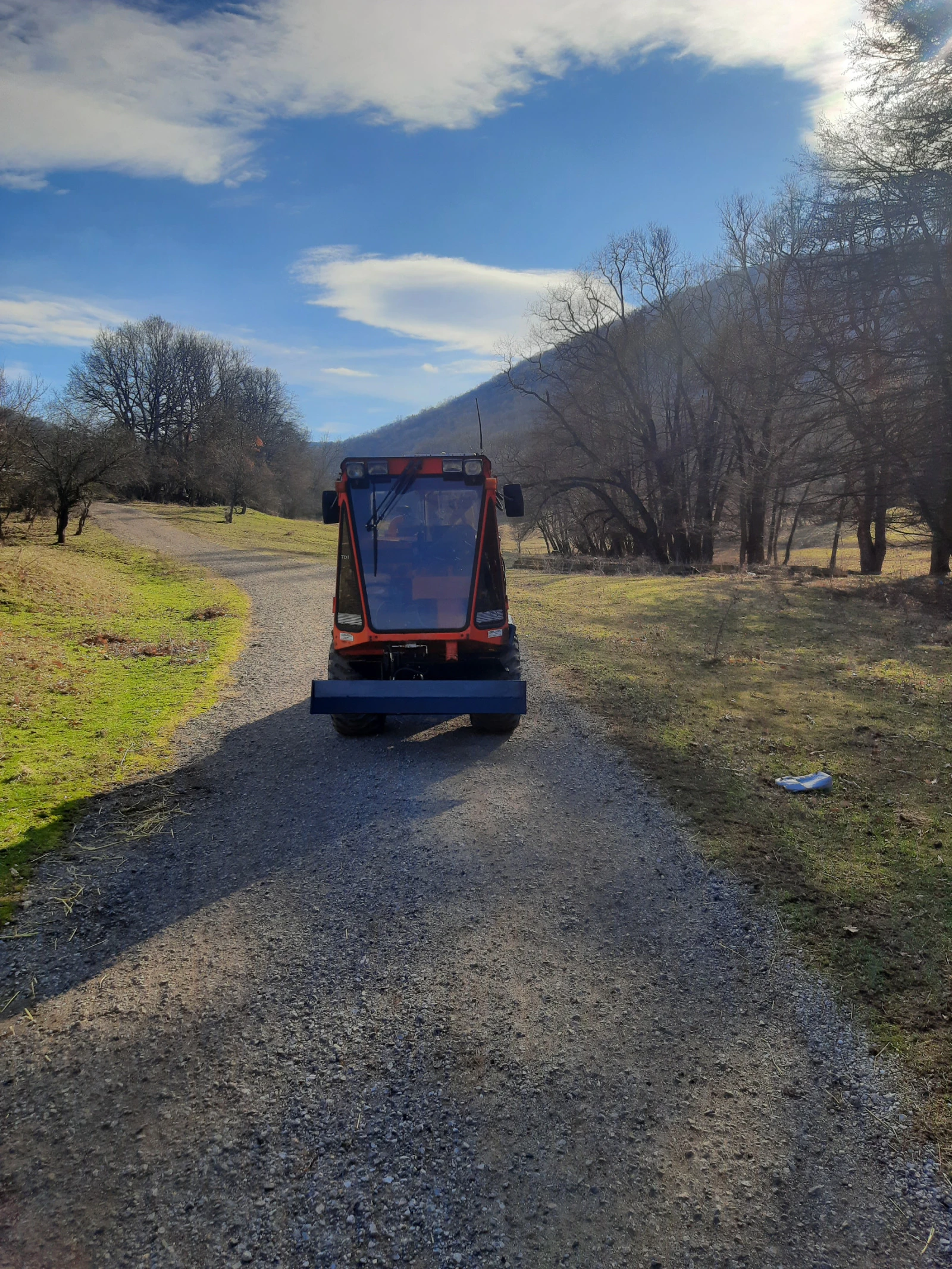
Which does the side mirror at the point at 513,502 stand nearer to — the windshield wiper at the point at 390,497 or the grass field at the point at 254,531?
the windshield wiper at the point at 390,497

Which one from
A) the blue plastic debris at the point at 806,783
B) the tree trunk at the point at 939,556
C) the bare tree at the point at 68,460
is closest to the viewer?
the blue plastic debris at the point at 806,783

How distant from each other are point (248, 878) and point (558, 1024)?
91.7 inches

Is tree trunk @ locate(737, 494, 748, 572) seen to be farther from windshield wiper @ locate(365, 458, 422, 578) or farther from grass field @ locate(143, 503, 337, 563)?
windshield wiper @ locate(365, 458, 422, 578)

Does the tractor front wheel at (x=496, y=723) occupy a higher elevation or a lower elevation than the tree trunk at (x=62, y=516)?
lower

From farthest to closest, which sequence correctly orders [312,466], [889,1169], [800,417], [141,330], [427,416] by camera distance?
1. [427,416]
2. [312,466]
3. [141,330]
4. [800,417]
5. [889,1169]

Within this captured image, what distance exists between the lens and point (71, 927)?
4152 millimetres

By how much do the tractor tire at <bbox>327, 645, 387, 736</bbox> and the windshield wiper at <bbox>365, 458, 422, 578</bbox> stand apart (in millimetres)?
945

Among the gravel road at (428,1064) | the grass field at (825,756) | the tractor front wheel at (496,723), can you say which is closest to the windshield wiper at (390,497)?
the tractor front wheel at (496,723)

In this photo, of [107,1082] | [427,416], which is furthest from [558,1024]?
[427,416]

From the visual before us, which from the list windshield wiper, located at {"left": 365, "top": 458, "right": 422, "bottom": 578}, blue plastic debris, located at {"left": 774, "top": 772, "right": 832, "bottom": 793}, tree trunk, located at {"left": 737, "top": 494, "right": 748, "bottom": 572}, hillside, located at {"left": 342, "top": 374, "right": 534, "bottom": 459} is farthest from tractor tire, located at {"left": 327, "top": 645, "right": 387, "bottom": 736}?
Answer: hillside, located at {"left": 342, "top": 374, "right": 534, "bottom": 459}

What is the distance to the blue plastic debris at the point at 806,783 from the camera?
20.3 feet

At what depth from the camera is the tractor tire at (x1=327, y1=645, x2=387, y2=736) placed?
698cm

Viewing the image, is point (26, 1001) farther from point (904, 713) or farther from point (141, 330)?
point (141, 330)

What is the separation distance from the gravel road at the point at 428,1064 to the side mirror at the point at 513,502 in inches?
117
